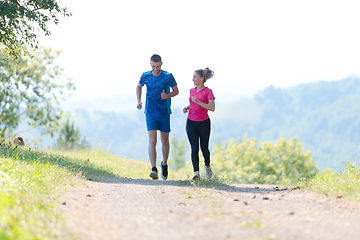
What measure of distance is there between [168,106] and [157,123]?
0.44 meters

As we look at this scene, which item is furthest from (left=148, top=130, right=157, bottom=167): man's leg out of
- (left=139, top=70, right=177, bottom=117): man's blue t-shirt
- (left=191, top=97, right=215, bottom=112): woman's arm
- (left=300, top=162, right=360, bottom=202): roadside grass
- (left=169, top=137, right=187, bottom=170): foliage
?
(left=169, top=137, right=187, bottom=170): foliage

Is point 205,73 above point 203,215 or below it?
above

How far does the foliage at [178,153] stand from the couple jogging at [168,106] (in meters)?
89.1

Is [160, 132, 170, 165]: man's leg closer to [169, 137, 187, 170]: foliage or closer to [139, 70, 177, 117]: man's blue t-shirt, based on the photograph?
[139, 70, 177, 117]: man's blue t-shirt

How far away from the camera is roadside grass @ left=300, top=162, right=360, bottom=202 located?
21.0ft

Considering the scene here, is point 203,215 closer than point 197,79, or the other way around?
point 203,215

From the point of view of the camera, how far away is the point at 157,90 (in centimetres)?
957

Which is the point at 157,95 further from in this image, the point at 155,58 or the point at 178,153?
the point at 178,153

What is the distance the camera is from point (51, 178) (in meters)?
7.32

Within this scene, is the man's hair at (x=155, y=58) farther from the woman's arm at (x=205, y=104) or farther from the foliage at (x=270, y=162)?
the foliage at (x=270, y=162)

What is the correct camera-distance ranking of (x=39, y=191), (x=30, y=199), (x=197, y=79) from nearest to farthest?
1. (x=30, y=199)
2. (x=39, y=191)
3. (x=197, y=79)

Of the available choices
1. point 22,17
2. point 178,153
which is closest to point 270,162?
point 22,17

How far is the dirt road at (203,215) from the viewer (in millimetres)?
4273

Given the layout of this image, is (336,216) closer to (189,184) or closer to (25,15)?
(189,184)
